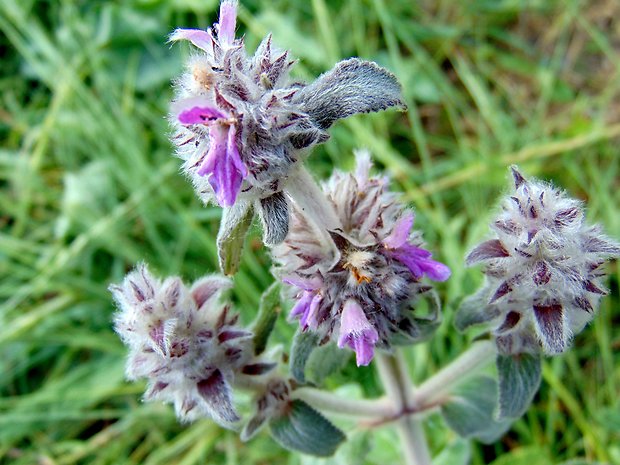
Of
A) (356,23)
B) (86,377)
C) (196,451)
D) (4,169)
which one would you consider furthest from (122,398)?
(356,23)

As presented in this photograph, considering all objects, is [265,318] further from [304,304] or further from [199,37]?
[199,37]

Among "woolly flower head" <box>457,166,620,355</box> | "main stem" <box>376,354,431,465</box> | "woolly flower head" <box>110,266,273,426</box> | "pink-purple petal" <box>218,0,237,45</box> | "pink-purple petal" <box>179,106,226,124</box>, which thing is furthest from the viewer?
"main stem" <box>376,354,431,465</box>

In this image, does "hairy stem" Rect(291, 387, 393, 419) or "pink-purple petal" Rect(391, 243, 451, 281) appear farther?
"hairy stem" Rect(291, 387, 393, 419)

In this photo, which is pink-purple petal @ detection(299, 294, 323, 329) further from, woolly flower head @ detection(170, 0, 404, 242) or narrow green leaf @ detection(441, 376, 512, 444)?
narrow green leaf @ detection(441, 376, 512, 444)

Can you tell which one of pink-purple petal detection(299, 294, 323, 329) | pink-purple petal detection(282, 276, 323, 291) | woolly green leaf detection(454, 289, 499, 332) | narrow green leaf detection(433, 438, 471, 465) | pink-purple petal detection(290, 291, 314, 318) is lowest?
narrow green leaf detection(433, 438, 471, 465)

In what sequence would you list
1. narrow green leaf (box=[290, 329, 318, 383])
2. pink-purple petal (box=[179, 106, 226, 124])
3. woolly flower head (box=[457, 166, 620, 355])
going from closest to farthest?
pink-purple petal (box=[179, 106, 226, 124]) → woolly flower head (box=[457, 166, 620, 355]) → narrow green leaf (box=[290, 329, 318, 383])

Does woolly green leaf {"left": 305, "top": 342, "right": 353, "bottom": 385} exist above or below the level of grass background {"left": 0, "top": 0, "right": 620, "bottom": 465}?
below

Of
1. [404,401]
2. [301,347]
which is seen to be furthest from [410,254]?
[404,401]

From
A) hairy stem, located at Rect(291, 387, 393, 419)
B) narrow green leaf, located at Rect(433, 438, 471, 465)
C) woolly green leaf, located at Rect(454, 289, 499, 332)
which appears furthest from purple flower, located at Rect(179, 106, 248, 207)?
narrow green leaf, located at Rect(433, 438, 471, 465)
